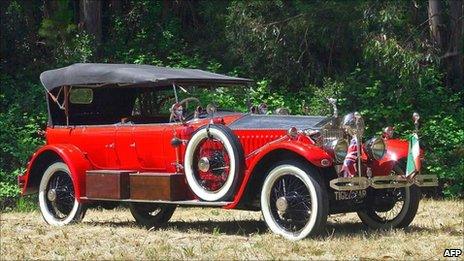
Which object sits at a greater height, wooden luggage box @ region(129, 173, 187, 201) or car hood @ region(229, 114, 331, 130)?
car hood @ region(229, 114, 331, 130)

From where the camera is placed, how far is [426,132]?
14.2 m

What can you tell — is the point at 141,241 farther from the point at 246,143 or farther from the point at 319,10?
the point at 319,10

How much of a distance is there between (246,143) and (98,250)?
78.6 inches

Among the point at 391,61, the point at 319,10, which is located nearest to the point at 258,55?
the point at 319,10

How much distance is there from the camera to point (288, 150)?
800cm

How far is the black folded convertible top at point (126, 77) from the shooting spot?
9359 mm

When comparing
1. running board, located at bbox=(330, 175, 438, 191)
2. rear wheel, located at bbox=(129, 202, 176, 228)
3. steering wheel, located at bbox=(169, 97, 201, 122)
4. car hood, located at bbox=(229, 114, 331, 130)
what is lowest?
rear wheel, located at bbox=(129, 202, 176, 228)

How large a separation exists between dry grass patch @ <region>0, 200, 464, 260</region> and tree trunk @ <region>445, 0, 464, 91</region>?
16.2 feet

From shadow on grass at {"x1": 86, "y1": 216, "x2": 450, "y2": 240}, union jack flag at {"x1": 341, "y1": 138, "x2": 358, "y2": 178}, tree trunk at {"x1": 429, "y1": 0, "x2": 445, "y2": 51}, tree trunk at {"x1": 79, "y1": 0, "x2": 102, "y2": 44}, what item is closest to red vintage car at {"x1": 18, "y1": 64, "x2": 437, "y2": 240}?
union jack flag at {"x1": 341, "y1": 138, "x2": 358, "y2": 178}

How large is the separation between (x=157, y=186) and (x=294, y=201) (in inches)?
64.9

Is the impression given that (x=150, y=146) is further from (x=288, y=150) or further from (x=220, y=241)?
(x=288, y=150)

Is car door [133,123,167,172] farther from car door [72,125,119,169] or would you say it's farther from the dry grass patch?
→ the dry grass patch

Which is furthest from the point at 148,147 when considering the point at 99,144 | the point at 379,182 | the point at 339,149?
the point at 379,182

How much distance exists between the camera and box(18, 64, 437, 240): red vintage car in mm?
8039
